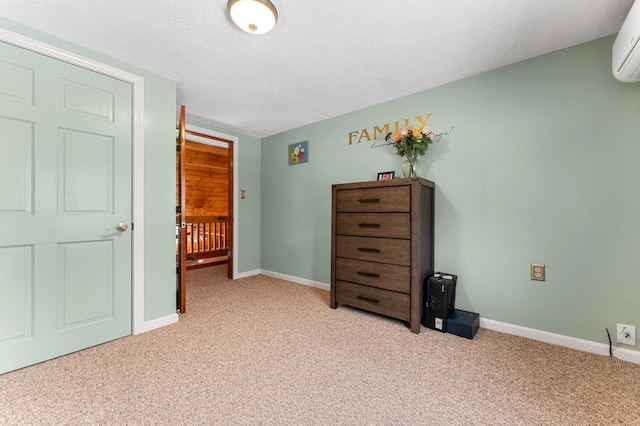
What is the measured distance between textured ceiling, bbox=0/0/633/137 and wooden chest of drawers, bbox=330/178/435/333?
0.94 meters

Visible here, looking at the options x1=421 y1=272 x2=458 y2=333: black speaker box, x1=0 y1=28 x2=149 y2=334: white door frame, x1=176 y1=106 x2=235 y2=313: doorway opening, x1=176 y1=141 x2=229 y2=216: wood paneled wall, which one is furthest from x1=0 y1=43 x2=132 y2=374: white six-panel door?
x1=176 y1=141 x2=229 y2=216: wood paneled wall

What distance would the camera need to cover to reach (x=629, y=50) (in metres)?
1.45

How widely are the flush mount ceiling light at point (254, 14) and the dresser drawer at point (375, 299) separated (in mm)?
2116

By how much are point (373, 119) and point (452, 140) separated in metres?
0.87

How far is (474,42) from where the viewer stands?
1.86 meters

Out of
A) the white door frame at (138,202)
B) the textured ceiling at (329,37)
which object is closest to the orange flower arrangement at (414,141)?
the textured ceiling at (329,37)

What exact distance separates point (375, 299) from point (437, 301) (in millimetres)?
504

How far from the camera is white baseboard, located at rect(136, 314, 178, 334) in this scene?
2.15 m

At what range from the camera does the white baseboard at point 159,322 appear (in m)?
2.15

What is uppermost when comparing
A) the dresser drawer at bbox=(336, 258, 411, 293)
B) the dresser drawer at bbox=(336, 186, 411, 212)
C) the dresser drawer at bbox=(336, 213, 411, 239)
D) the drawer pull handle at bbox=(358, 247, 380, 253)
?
the dresser drawer at bbox=(336, 186, 411, 212)

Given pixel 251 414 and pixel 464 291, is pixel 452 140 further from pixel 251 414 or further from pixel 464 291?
pixel 251 414

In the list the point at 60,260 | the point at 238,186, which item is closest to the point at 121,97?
the point at 60,260

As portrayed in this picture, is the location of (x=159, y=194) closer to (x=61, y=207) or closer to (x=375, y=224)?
(x=61, y=207)

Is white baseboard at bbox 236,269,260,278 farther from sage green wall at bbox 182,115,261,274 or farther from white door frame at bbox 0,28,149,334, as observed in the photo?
white door frame at bbox 0,28,149,334
